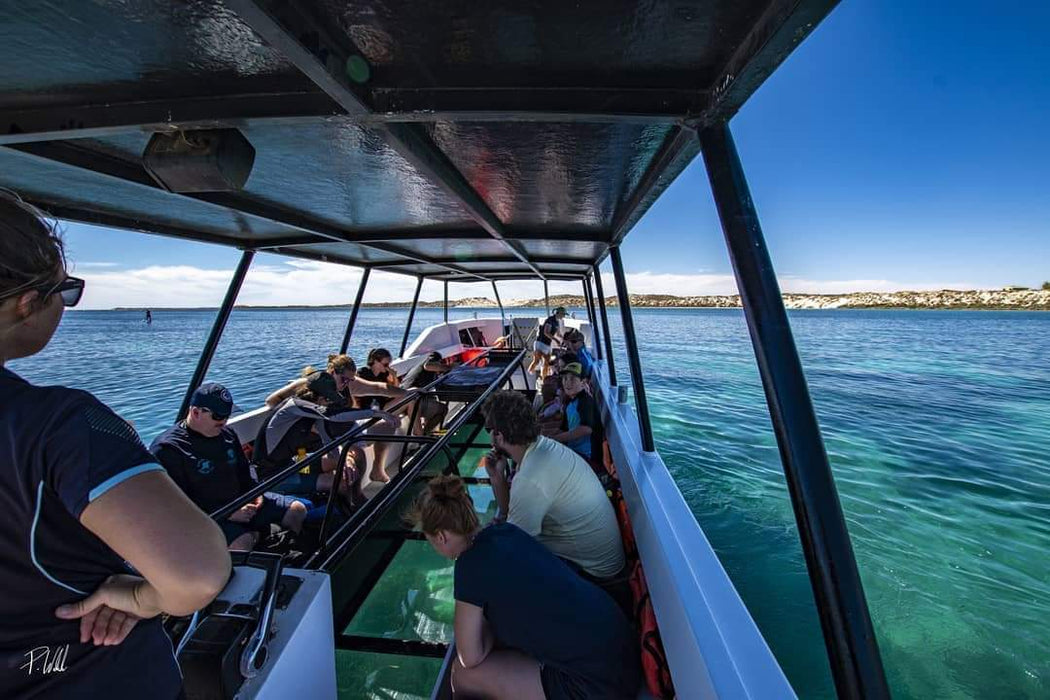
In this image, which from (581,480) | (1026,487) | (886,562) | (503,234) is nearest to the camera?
(581,480)

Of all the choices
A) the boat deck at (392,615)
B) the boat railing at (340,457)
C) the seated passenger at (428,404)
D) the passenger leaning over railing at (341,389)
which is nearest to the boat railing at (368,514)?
the boat railing at (340,457)

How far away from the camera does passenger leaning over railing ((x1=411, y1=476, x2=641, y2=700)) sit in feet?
5.29

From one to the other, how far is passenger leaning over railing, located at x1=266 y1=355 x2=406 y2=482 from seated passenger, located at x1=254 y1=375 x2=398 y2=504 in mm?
57

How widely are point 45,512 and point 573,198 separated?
300 centimetres

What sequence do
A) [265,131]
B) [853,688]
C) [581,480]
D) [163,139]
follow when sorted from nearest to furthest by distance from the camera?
1. [853,688]
2. [163,139]
3. [265,131]
4. [581,480]

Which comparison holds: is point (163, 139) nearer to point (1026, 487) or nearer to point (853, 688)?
point (853, 688)

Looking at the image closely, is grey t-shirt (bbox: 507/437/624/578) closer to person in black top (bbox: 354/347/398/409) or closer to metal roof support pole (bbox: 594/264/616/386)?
person in black top (bbox: 354/347/398/409)

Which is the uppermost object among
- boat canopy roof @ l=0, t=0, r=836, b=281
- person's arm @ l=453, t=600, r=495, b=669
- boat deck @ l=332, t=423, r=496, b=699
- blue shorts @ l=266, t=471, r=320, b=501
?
boat canopy roof @ l=0, t=0, r=836, b=281

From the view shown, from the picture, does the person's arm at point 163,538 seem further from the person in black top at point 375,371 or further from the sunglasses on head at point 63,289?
the person in black top at point 375,371

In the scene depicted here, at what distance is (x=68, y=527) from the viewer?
750mm

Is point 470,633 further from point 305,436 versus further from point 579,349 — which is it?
point 579,349

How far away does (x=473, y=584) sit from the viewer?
5.43 ft

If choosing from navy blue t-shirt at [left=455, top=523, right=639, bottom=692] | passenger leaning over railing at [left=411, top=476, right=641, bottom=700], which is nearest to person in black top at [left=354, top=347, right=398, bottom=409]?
passenger leaning over railing at [left=411, top=476, right=641, bottom=700]

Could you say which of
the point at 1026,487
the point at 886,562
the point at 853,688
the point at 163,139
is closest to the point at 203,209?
the point at 163,139
